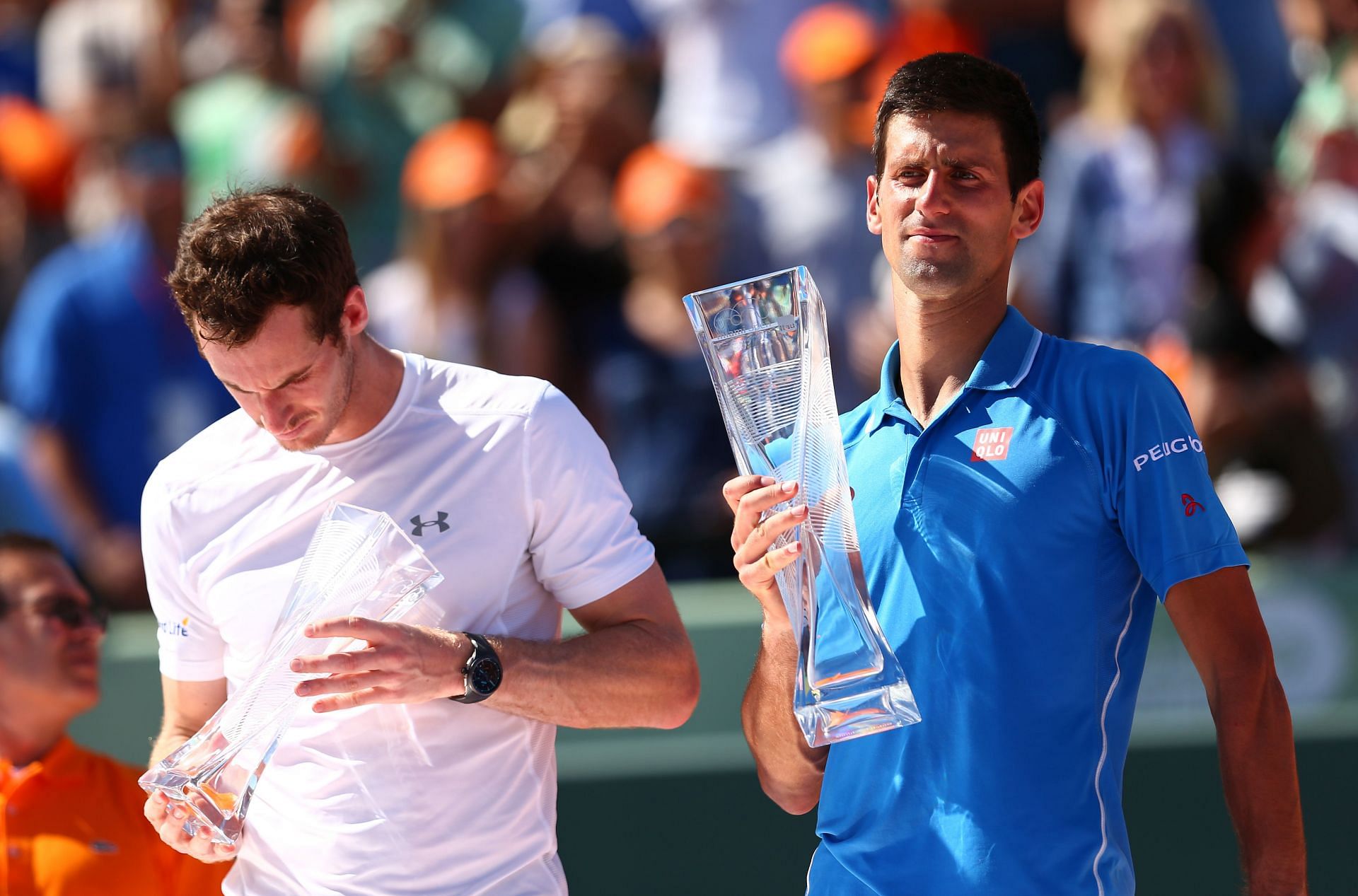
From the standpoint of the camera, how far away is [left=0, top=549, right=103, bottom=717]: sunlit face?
10.6 ft

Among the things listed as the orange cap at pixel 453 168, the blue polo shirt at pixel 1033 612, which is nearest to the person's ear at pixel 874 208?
the blue polo shirt at pixel 1033 612

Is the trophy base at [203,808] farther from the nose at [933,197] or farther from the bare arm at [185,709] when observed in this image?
the nose at [933,197]

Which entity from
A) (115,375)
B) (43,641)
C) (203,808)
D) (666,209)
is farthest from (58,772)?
(666,209)

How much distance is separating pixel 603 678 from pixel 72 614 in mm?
1433

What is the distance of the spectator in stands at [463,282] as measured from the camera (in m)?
5.36

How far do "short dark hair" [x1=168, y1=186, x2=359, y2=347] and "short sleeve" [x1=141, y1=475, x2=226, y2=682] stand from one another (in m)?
0.35

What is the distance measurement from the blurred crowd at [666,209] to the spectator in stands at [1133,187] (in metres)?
0.01

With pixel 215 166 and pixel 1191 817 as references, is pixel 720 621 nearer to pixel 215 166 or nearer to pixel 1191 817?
pixel 1191 817

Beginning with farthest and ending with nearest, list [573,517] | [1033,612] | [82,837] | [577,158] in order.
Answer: [577,158] → [82,837] → [573,517] → [1033,612]

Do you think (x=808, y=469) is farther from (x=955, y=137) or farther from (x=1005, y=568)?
(x=955, y=137)

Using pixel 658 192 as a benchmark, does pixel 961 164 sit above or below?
above

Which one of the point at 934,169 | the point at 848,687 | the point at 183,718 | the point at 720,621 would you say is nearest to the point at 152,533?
the point at 183,718

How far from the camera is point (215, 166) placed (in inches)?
248

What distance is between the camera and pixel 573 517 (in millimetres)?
2434
